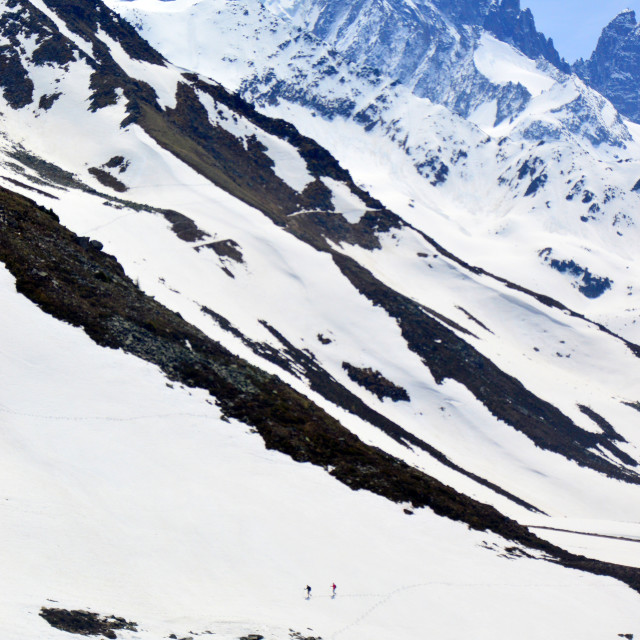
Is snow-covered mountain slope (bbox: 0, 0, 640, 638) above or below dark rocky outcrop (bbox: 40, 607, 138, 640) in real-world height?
above

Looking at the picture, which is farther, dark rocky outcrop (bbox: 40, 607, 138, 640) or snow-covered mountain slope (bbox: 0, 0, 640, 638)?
snow-covered mountain slope (bbox: 0, 0, 640, 638)

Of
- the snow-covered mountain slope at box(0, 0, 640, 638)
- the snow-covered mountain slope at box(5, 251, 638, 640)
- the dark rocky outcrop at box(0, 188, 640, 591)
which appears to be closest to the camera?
the snow-covered mountain slope at box(5, 251, 638, 640)

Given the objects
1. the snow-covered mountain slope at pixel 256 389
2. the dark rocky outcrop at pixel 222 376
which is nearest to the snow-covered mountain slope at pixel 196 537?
the snow-covered mountain slope at pixel 256 389

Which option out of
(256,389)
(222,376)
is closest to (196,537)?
(222,376)

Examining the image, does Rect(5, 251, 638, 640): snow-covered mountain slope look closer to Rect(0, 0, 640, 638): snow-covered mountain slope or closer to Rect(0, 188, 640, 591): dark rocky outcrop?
Rect(0, 0, 640, 638): snow-covered mountain slope

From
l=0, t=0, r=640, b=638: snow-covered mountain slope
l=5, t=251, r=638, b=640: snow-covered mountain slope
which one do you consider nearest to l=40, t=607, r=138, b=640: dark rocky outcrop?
l=5, t=251, r=638, b=640: snow-covered mountain slope

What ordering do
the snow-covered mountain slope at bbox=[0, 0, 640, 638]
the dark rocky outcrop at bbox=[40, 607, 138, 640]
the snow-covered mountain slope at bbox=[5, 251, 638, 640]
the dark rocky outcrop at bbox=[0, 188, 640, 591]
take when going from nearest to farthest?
the dark rocky outcrop at bbox=[40, 607, 138, 640]
the snow-covered mountain slope at bbox=[5, 251, 638, 640]
the snow-covered mountain slope at bbox=[0, 0, 640, 638]
the dark rocky outcrop at bbox=[0, 188, 640, 591]

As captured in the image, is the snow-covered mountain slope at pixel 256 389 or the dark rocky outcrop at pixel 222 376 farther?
the dark rocky outcrop at pixel 222 376

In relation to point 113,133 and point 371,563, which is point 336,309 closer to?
point 113,133

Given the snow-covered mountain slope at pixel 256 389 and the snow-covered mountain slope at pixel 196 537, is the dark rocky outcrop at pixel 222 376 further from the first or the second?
the snow-covered mountain slope at pixel 196 537

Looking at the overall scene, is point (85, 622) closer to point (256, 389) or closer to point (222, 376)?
point (222, 376)
